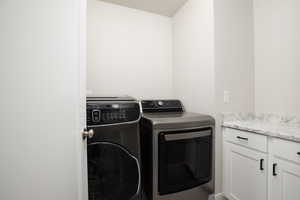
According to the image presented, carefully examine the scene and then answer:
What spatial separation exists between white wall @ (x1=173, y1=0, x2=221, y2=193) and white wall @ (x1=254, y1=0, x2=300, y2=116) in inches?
24.1

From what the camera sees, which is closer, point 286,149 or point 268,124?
point 286,149

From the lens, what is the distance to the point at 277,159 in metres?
1.23

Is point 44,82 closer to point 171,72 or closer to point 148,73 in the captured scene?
point 148,73

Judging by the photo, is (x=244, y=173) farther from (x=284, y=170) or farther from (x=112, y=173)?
(x=112, y=173)

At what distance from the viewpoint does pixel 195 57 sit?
1936mm

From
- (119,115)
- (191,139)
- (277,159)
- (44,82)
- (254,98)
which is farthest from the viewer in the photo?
(254,98)

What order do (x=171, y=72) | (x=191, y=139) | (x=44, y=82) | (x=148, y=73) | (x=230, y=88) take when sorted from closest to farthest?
A: (x=44, y=82) → (x=191, y=139) → (x=230, y=88) → (x=148, y=73) → (x=171, y=72)

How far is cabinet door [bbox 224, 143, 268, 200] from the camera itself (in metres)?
1.34

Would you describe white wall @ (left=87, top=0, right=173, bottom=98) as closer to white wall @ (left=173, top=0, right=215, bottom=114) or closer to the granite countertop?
white wall @ (left=173, top=0, right=215, bottom=114)

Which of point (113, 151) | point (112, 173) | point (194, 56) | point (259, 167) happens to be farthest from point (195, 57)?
point (112, 173)

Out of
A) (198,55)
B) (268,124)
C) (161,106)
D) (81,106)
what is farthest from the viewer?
(161,106)

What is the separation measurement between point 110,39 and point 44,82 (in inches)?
55.5

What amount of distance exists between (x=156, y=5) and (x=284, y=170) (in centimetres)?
215

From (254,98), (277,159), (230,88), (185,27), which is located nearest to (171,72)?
(185,27)
